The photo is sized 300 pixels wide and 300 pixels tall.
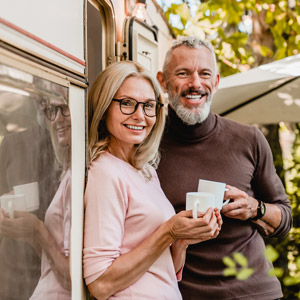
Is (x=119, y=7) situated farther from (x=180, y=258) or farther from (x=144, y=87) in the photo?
(x=180, y=258)

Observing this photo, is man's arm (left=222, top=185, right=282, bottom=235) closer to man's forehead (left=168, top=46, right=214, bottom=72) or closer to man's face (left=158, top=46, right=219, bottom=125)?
man's face (left=158, top=46, right=219, bottom=125)

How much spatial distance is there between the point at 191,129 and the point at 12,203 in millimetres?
1571

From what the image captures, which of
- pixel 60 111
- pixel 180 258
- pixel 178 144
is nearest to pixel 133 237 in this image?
pixel 180 258

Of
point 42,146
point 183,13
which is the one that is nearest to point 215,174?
point 42,146

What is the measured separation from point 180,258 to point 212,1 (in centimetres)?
428

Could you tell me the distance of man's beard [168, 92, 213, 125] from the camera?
2.62 meters

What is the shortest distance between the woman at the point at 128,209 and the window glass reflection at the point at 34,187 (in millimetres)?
145

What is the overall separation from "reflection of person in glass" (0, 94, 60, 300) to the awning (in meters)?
2.85

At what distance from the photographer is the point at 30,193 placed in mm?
1387

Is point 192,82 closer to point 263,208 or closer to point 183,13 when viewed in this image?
point 263,208

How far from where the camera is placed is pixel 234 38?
19.4ft

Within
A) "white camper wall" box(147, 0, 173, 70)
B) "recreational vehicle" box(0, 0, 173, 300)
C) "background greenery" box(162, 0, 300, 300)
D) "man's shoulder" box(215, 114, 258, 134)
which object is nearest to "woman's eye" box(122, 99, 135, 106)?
"recreational vehicle" box(0, 0, 173, 300)

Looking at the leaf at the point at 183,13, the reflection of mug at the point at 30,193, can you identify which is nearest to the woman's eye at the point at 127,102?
the reflection of mug at the point at 30,193

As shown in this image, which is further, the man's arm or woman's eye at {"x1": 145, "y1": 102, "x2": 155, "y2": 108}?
the man's arm
